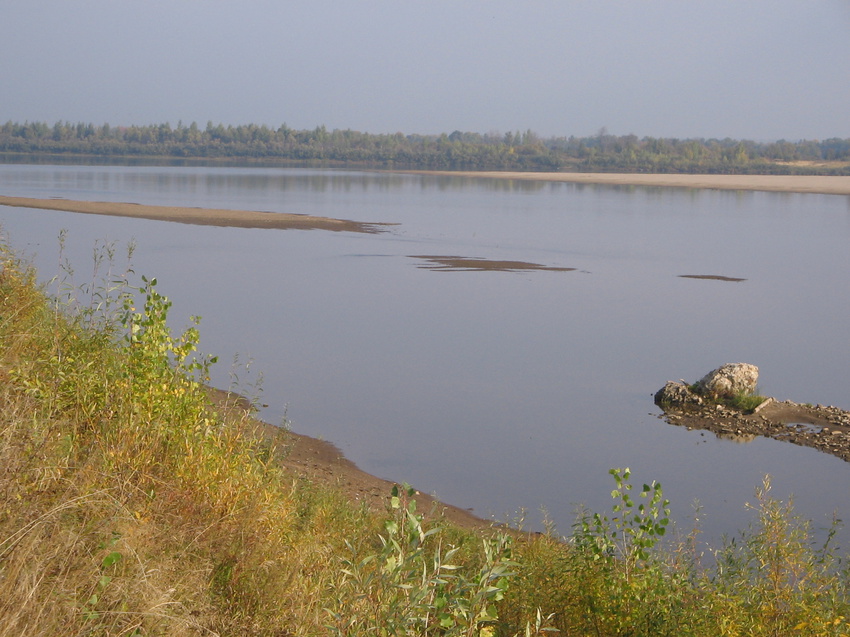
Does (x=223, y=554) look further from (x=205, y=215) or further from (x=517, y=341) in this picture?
(x=205, y=215)

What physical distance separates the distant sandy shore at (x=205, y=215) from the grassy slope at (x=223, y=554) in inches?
1047

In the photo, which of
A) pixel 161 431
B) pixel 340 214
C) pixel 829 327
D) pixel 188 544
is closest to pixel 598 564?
pixel 188 544

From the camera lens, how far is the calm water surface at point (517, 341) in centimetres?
905

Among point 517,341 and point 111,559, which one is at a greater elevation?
point 111,559

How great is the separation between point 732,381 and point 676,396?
0.71 metres

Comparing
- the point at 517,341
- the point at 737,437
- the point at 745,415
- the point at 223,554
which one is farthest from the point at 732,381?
the point at 223,554

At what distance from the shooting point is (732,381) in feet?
36.7

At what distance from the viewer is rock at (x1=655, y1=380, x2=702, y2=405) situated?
11.2 m

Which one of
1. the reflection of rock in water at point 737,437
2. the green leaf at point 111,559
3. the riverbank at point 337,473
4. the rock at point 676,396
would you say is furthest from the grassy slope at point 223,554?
the rock at point 676,396

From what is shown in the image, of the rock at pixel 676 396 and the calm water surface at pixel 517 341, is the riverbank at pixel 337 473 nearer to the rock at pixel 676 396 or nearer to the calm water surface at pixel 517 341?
the calm water surface at pixel 517 341

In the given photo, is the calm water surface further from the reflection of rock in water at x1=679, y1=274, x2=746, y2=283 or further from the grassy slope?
the grassy slope

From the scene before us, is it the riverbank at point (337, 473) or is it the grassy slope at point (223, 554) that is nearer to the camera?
the grassy slope at point (223, 554)

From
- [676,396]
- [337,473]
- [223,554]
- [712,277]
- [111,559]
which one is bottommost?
[337,473]

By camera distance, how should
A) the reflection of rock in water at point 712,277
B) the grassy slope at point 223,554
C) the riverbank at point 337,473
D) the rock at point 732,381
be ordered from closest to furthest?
the grassy slope at point 223,554 → the riverbank at point 337,473 → the rock at point 732,381 → the reflection of rock in water at point 712,277
